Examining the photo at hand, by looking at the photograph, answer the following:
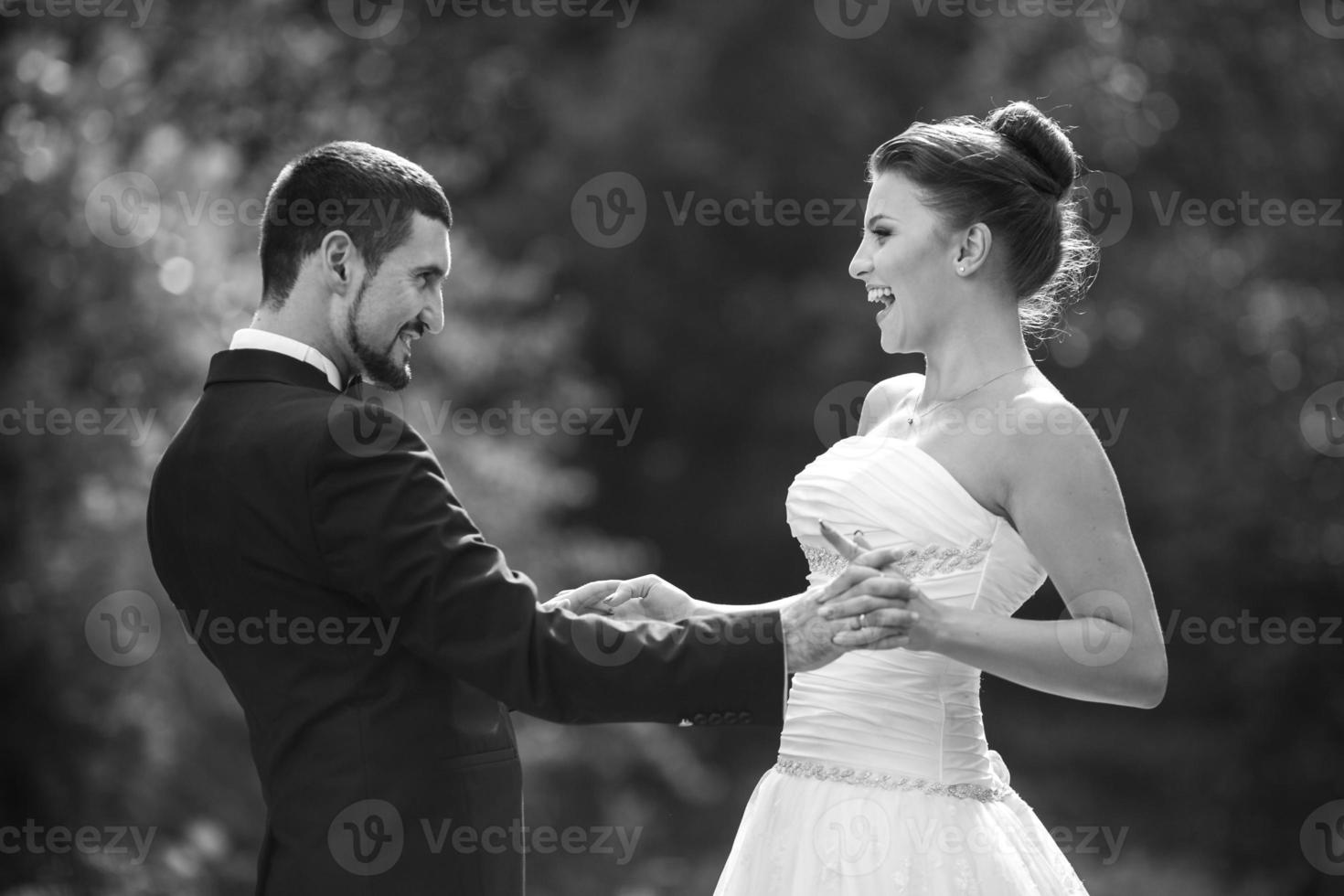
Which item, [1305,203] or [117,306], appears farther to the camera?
[1305,203]

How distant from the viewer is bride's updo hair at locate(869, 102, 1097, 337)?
3.31 metres

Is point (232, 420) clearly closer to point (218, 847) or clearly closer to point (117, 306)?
point (117, 306)

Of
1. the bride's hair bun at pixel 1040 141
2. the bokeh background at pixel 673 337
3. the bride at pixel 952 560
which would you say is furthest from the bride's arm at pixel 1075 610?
the bokeh background at pixel 673 337

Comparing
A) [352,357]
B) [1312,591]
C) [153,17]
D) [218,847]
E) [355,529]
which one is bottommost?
[218,847]

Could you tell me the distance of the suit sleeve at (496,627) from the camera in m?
2.69

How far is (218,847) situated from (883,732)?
16.8 feet

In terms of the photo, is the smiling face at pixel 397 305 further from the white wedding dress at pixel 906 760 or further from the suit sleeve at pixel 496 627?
the white wedding dress at pixel 906 760

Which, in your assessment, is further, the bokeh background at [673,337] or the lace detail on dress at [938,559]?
the bokeh background at [673,337]

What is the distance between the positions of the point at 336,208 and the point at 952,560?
1.43 meters

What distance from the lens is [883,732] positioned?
3.16 meters

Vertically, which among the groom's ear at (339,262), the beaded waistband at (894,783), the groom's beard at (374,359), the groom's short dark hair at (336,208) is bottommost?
the beaded waistband at (894,783)

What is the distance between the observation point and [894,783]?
3105 mm

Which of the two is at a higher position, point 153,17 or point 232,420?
point 153,17

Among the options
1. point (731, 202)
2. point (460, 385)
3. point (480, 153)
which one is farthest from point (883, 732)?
point (731, 202)
